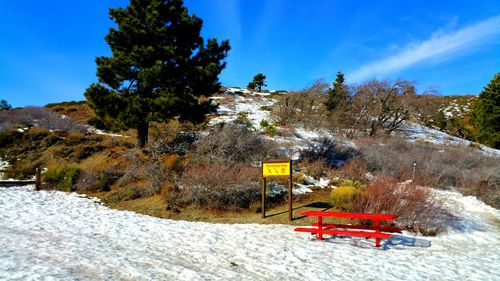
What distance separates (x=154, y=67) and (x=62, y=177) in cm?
654

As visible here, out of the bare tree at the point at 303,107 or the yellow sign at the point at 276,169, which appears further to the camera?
the bare tree at the point at 303,107

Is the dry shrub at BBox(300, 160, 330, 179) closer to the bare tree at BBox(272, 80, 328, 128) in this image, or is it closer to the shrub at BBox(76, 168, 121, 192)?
the shrub at BBox(76, 168, 121, 192)

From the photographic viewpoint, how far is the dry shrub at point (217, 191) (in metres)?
11.9

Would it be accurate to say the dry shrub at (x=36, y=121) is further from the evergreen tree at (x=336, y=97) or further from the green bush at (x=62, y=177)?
the evergreen tree at (x=336, y=97)

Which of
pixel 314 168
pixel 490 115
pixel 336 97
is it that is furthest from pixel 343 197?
pixel 490 115

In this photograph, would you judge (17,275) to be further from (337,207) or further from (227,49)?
(227,49)

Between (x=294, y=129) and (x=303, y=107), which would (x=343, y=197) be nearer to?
(x=294, y=129)

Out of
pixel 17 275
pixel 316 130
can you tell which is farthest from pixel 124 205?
pixel 316 130

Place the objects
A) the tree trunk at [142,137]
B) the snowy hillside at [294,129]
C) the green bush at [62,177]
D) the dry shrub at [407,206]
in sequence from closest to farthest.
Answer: the dry shrub at [407,206] < the green bush at [62,177] < the tree trunk at [142,137] < the snowy hillside at [294,129]

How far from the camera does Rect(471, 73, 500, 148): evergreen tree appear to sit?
1238 inches

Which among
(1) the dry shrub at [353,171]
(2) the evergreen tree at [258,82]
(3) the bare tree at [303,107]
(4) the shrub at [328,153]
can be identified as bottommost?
(1) the dry shrub at [353,171]

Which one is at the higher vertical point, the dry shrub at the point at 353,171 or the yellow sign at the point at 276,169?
the yellow sign at the point at 276,169

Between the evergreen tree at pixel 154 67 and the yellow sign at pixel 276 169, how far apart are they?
22.1 ft

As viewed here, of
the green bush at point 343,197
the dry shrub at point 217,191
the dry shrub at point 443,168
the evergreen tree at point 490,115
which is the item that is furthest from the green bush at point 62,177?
the evergreen tree at point 490,115
